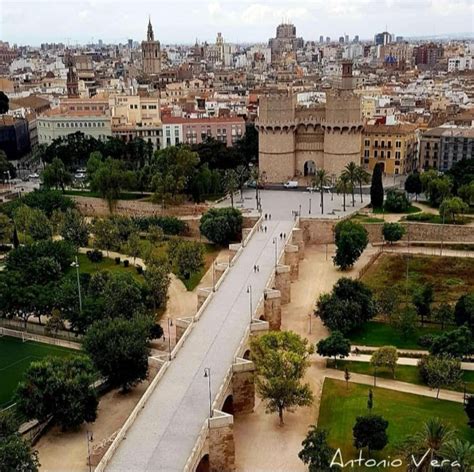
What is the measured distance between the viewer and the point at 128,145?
64.4 meters

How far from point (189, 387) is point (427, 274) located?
824 inches

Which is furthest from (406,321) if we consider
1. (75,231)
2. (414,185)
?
(75,231)

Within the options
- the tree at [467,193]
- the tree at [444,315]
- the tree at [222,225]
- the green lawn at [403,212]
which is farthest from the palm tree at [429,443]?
the tree at [467,193]

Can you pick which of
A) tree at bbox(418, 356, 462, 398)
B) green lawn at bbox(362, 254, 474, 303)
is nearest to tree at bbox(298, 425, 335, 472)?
tree at bbox(418, 356, 462, 398)

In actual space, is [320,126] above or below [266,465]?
above

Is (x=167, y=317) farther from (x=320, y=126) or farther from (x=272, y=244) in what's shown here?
(x=320, y=126)

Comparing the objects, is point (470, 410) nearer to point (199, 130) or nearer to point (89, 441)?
point (89, 441)

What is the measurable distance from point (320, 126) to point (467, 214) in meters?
15.6

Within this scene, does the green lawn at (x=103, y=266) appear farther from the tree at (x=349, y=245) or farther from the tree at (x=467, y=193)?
the tree at (x=467, y=193)

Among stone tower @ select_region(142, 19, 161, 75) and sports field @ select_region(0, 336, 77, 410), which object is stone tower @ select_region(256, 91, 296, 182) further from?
stone tower @ select_region(142, 19, 161, 75)

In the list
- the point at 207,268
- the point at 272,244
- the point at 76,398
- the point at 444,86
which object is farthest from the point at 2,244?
the point at 444,86

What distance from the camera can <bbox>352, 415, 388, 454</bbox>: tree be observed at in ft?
74.6

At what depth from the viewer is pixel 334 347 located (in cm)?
3006

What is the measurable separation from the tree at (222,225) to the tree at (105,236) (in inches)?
239
